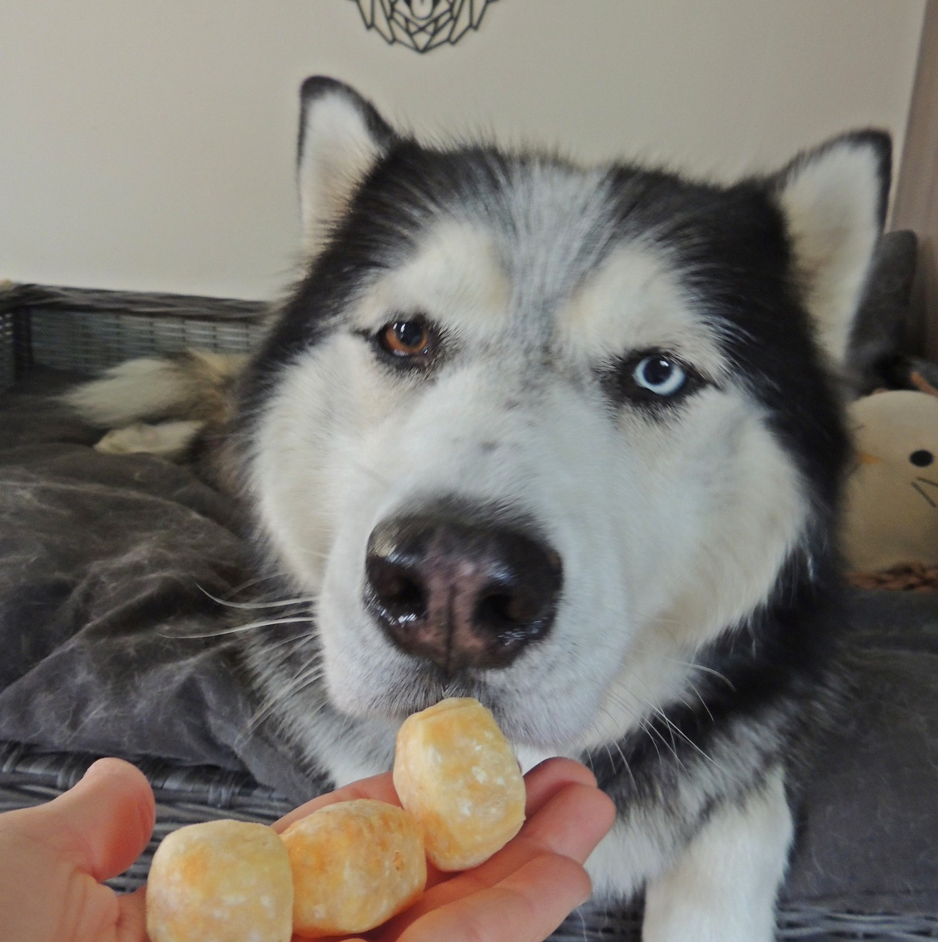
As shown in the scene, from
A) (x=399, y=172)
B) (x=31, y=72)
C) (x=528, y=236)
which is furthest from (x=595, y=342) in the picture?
(x=31, y=72)

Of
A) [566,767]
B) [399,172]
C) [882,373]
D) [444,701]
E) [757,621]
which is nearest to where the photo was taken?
[444,701]

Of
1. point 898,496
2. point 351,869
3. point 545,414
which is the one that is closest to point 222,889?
point 351,869

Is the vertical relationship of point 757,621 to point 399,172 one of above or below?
below

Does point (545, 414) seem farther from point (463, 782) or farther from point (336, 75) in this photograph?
point (336, 75)

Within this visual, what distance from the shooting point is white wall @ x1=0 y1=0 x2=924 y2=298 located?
9.67 feet

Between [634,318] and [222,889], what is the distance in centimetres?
73

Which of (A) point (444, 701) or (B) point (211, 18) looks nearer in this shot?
(A) point (444, 701)

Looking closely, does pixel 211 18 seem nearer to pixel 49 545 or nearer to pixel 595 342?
pixel 49 545

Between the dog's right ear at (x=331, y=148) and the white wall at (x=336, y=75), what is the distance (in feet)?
6.29

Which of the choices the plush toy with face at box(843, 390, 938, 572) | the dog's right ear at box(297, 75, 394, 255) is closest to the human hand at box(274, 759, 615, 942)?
the dog's right ear at box(297, 75, 394, 255)

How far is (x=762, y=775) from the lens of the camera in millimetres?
1042

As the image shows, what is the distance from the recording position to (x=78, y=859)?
22.7 inches

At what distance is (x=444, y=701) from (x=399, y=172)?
2.69ft

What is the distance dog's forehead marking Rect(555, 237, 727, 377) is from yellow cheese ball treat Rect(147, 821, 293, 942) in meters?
0.65
